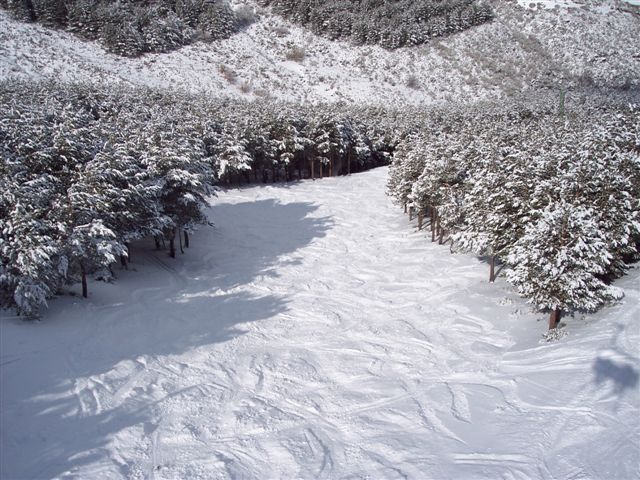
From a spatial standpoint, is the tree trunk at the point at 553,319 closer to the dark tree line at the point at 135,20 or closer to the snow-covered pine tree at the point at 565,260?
the snow-covered pine tree at the point at 565,260

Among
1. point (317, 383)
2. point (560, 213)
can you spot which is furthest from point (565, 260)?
point (317, 383)

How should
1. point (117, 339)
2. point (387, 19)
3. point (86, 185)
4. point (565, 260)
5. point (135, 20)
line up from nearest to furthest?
point (565, 260) < point (117, 339) < point (86, 185) < point (135, 20) < point (387, 19)

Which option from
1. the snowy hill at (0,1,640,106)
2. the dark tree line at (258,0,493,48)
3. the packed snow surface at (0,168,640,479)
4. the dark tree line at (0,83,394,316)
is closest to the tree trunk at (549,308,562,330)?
the packed snow surface at (0,168,640,479)

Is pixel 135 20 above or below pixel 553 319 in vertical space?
above

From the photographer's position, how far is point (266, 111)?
46906 millimetres

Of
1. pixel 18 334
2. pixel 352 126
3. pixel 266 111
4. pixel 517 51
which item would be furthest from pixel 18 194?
pixel 517 51

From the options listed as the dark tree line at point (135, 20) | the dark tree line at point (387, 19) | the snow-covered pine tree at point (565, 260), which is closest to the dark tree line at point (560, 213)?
the snow-covered pine tree at point (565, 260)

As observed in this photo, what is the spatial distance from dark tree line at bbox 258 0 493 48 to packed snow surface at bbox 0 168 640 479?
77.1 metres

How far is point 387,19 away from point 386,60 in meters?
14.8

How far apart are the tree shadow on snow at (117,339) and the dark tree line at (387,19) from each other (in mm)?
71901

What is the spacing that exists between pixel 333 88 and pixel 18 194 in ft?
212

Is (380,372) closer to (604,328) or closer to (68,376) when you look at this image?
(604,328)

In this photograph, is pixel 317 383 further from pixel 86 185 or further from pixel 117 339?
pixel 86 185

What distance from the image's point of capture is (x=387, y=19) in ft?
294
